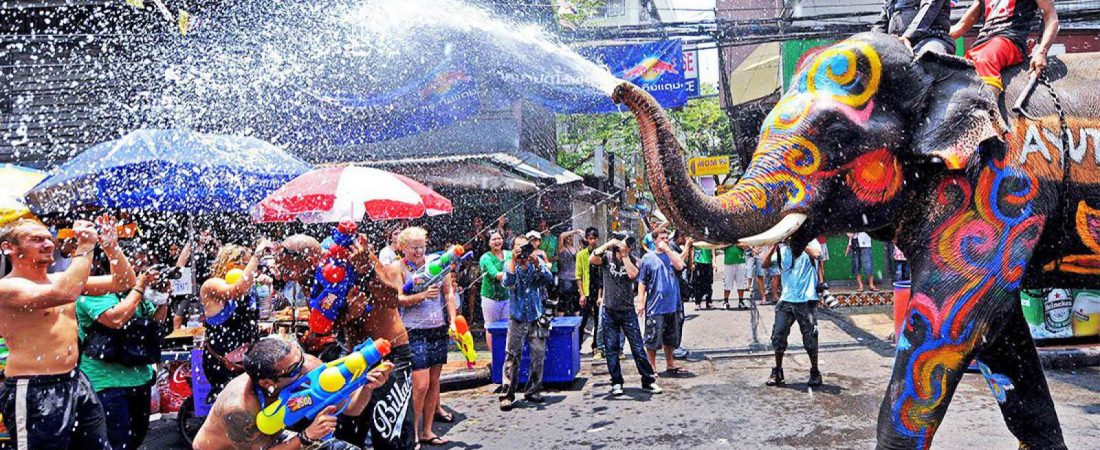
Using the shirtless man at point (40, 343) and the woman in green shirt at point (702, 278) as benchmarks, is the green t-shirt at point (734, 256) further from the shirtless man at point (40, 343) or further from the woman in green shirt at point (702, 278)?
the shirtless man at point (40, 343)

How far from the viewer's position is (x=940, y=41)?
3.41 meters

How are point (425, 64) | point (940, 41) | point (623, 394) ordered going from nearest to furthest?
1. point (940, 41)
2. point (623, 394)
3. point (425, 64)

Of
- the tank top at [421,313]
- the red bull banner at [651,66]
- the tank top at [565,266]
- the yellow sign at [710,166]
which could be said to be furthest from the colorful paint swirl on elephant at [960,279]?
the yellow sign at [710,166]

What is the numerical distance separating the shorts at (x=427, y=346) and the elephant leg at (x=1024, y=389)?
4.13m

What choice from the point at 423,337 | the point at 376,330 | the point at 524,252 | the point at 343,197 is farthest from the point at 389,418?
the point at 524,252

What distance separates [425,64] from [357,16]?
4.80 feet

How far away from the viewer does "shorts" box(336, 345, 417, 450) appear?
457 cm

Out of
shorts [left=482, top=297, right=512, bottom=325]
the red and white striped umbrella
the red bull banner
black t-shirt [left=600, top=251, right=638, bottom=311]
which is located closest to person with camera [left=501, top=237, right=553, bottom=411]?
black t-shirt [left=600, top=251, right=638, bottom=311]

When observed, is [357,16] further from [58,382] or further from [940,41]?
[940,41]

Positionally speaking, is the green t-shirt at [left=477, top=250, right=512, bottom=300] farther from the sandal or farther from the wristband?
the wristband

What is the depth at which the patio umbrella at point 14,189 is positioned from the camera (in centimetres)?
675

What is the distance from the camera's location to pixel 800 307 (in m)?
7.52

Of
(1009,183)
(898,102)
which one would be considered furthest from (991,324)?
(898,102)

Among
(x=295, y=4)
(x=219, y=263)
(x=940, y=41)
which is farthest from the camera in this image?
(x=295, y=4)
